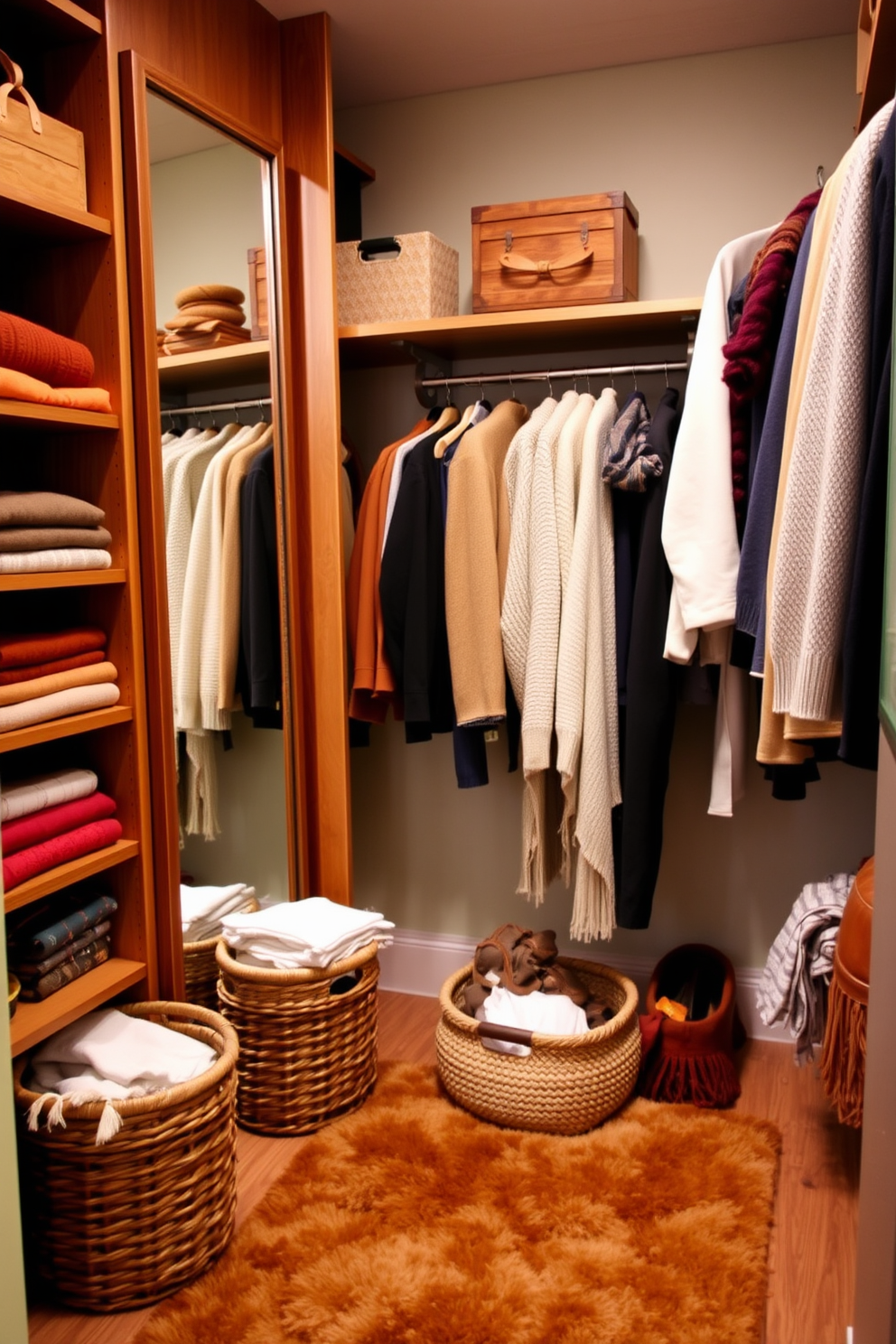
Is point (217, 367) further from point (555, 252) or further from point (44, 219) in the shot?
point (555, 252)

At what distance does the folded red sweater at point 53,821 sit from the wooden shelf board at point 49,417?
0.65 meters

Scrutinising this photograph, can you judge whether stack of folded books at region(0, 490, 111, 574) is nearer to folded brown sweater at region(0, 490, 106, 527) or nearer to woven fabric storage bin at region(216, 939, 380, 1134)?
folded brown sweater at region(0, 490, 106, 527)

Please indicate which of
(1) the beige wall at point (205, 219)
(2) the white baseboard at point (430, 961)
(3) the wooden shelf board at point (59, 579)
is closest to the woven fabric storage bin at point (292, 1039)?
(2) the white baseboard at point (430, 961)

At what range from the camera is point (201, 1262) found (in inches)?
75.2

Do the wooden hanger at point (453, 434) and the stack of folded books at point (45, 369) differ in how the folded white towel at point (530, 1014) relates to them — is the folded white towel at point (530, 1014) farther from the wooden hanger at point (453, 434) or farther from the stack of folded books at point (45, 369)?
the stack of folded books at point (45, 369)

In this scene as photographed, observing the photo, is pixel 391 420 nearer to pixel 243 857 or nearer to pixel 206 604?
pixel 206 604

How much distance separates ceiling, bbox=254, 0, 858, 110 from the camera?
2.46 metres

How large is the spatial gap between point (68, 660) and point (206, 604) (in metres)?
0.47

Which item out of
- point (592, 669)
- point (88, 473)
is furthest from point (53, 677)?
point (592, 669)

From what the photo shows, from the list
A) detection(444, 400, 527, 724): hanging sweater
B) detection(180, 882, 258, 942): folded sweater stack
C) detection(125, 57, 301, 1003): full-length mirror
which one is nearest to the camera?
detection(125, 57, 301, 1003): full-length mirror

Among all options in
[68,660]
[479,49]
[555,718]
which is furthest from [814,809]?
[479,49]

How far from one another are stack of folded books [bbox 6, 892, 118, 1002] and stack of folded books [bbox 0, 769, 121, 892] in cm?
12

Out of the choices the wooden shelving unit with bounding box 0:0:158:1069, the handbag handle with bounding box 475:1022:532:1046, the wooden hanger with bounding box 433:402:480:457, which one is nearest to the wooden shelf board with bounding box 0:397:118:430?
the wooden shelving unit with bounding box 0:0:158:1069

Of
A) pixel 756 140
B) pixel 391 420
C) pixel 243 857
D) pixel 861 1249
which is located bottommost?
pixel 861 1249
